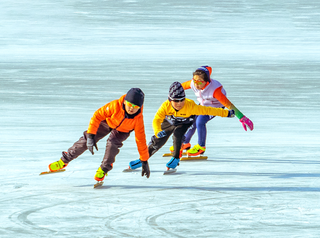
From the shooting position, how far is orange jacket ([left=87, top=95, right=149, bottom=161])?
513 cm

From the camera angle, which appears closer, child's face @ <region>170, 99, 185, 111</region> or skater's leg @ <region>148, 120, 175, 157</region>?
child's face @ <region>170, 99, 185, 111</region>

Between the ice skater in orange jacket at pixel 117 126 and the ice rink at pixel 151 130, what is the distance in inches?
12.9

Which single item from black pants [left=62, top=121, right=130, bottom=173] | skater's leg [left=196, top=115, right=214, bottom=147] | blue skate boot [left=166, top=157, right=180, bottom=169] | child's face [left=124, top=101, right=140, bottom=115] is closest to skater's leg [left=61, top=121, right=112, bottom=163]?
black pants [left=62, top=121, right=130, bottom=173]

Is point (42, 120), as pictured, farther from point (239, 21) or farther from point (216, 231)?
point (239, 21)

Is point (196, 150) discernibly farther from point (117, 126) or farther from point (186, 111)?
point (117, 126)

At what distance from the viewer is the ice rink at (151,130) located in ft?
14.1

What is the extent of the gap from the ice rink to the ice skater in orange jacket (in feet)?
1.07

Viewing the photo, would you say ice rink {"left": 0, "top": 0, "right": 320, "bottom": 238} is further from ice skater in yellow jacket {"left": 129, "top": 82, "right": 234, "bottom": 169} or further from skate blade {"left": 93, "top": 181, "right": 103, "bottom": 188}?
ice skater in yellow jacket {"left": 129, "top": 82, "right": 234, "bottom": 169}

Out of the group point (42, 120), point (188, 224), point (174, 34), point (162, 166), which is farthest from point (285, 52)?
point (188, 224)

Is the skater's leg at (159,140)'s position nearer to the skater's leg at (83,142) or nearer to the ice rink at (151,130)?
the ice rink at (151,130)

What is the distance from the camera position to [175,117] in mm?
5969

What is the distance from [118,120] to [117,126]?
9cm

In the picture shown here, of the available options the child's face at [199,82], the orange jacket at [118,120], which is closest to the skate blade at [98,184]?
the orange jacket at [118,120]

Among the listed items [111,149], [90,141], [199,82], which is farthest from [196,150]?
[90,141]
